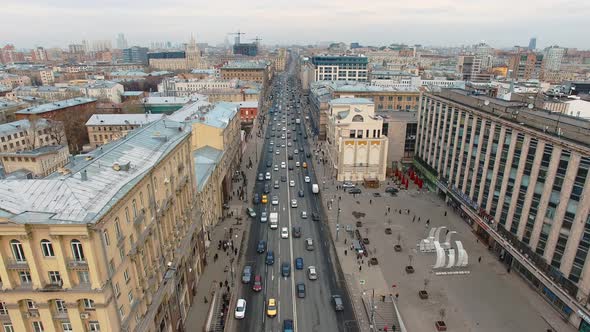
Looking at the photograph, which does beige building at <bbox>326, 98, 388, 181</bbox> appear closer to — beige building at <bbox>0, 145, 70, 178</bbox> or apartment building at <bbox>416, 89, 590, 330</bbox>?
apartment building at <bbox>416, 89, 590, 330</bbox>

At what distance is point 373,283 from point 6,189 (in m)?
49.0

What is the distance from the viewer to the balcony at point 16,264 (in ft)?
92.4

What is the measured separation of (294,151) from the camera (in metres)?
129

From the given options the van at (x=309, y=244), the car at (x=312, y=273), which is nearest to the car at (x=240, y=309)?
the car at (x=312, y=273)

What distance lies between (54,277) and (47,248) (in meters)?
2.79

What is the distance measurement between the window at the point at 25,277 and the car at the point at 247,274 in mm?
32732

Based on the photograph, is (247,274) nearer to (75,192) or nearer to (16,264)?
(16,264)

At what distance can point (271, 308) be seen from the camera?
50844 mm

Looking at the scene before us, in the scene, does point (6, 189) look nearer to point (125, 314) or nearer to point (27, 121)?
point (125, 314)

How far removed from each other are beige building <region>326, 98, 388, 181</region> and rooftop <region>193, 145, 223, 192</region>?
34442mm

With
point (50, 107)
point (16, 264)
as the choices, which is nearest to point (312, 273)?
point (16, 264)

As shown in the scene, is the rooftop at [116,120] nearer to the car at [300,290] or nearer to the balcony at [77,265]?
the car at [300,290]

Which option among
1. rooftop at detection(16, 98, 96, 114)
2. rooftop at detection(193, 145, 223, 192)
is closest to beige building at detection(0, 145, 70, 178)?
rooftop at detection(193, 145, 223, 192)

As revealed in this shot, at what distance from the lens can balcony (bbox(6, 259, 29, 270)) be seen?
28156 millimetres
